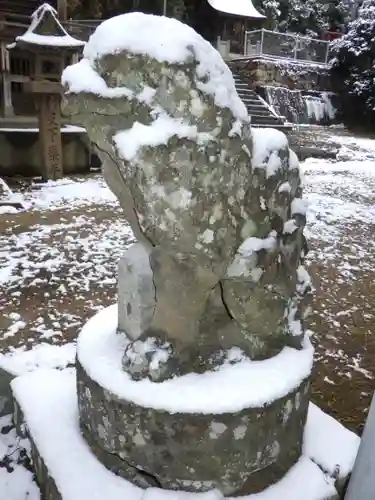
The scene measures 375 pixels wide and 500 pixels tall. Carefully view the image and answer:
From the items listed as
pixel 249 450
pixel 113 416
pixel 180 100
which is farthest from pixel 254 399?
pixel 180 100

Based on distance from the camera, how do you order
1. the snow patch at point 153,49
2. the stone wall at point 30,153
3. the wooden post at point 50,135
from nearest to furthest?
the snow patch at point 153,49 → the wooden post at point 50,135 → the stone wall at point 30,153

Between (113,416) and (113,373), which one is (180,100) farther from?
(113,416)

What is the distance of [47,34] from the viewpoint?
6.86 meters

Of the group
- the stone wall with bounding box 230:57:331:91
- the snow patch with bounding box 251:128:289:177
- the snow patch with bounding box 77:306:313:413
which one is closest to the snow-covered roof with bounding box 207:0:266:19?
the stone wall with bounding box 230:57:331:91

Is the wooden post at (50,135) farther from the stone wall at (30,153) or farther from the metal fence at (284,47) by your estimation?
the metal fence at (284,47)

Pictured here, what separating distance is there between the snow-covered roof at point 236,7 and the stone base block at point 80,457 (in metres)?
16.7

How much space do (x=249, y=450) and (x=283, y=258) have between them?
612mm

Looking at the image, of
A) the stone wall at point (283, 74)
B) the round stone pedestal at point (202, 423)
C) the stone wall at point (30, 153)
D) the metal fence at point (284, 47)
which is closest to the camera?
the round stone pedestal at point (202, 423)

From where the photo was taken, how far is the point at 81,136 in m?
8.54

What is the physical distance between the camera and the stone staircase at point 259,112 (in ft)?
38.0

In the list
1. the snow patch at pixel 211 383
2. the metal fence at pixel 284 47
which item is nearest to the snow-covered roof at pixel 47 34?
the snow patch at pixel 211 383

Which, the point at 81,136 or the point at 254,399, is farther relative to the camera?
the point at 81,136

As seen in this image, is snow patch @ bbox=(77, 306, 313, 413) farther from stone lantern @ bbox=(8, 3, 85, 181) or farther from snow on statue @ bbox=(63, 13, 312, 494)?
stone lantern @ bbox=(8, 3, 85, 181)

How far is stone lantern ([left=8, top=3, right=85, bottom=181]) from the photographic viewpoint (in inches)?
267
